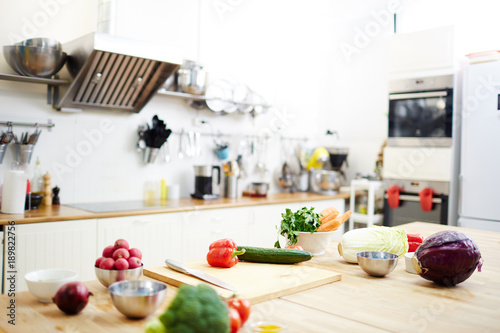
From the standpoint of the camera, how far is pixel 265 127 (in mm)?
4898

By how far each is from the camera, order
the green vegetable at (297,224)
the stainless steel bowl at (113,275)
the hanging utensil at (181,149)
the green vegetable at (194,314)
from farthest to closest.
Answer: the hanging utensil at (181,149) < the green vegetable at (297,224) < the stainless steel bowl at (113,275) < the green vegetable at (194,314)

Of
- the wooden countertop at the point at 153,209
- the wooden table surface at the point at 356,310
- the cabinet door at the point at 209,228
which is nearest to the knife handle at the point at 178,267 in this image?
the wooden table surface at the point at 356,310

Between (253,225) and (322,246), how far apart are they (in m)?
2.05

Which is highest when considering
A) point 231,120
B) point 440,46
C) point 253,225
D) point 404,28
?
point 404,28

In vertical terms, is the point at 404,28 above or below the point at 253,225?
above

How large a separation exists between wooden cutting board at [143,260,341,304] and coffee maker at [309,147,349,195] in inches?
127

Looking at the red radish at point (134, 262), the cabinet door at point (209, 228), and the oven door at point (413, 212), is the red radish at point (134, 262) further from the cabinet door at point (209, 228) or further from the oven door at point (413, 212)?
the oven door at point (413, 212)

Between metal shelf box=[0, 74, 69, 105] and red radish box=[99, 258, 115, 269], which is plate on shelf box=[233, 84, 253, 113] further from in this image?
red radish box=[99, 258, 115, 269]

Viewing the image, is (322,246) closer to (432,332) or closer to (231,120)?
(432,332)

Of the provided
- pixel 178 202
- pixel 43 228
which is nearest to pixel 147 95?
pixel 178 202

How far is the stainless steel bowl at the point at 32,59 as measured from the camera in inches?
117

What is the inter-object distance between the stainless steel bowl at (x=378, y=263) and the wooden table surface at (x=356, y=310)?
29 mm

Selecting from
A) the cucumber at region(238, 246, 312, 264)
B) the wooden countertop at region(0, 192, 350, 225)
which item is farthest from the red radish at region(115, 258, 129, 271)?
the wooden countertop at region(0, 192, 350, 225)

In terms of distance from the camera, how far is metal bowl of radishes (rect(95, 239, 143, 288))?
1323mm
